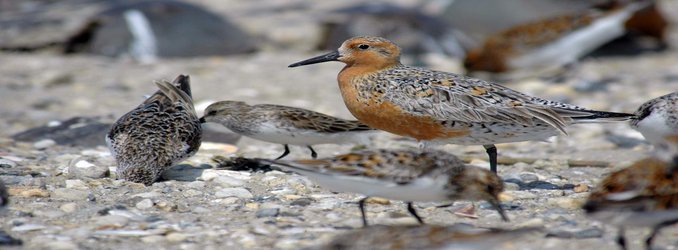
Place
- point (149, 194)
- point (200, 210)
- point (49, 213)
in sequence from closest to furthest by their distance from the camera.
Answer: point (49, 213)
point (200, 210)
point (149, 194)

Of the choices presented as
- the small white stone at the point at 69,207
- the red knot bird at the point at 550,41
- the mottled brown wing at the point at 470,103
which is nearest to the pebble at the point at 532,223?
the mottled brown wing at the point at 470,103

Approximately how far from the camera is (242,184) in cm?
803

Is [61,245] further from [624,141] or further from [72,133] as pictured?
[624,141]

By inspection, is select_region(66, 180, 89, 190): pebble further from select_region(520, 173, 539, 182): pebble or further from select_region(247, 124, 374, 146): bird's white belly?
select_region(520, 173, 539, 182): pebble

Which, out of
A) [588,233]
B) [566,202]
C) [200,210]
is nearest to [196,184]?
[200,210]

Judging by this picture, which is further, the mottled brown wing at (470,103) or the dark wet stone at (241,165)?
the dark wet stone at (241,165)

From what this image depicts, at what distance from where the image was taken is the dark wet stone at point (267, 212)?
22.9 feet

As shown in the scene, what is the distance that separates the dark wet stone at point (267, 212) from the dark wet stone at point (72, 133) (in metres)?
3.33

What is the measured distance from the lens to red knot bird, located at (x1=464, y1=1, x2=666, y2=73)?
1410 centimetres

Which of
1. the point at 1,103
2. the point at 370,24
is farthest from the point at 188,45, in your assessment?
the point at 1,103

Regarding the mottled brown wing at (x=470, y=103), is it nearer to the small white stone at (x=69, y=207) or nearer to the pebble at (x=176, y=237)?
the pebble at (x=176, y=237)

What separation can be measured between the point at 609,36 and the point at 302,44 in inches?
187

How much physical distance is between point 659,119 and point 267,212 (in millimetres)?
3162

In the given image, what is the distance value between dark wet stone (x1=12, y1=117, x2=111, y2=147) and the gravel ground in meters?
0.18
